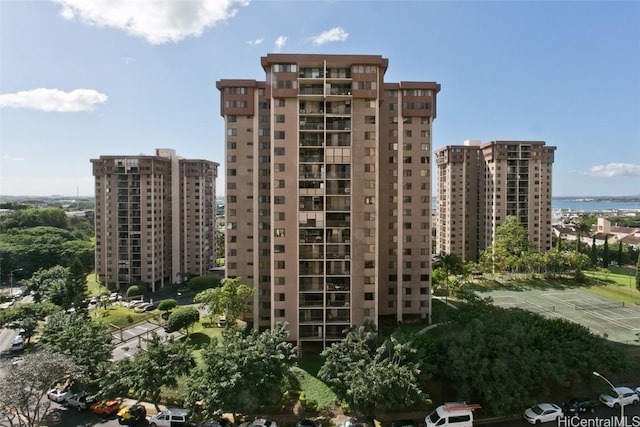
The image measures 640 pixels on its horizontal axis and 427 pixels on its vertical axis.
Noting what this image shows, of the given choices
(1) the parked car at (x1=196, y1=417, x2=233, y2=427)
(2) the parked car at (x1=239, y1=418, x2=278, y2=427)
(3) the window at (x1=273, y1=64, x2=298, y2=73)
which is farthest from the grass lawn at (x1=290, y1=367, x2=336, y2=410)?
(3) the window at (x1=273, y1=64, x2=298, y2=73)

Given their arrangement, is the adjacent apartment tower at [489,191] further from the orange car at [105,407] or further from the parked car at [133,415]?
the orange car at [105,407]

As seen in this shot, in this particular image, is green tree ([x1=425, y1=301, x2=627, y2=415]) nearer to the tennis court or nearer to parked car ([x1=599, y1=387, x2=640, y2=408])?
parked car ([x1=599, y1=387, x2=640, y2=408])

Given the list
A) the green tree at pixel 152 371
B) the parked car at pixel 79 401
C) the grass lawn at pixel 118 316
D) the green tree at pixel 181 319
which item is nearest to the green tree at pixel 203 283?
the grass lawn at pixel 118 316

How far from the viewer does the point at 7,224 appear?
268ft

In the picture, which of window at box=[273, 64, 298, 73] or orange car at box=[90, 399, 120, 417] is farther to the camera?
window at box=[273, 64, 298, 73]

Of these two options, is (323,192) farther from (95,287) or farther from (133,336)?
(95,287)

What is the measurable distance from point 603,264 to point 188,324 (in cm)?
8413

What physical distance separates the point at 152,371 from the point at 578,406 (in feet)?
88.9

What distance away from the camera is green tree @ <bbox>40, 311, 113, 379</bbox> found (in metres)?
22.7

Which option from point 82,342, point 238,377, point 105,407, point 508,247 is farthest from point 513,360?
point 508,247

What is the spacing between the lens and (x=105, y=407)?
848 inches

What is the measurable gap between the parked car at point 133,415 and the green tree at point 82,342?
139 inches

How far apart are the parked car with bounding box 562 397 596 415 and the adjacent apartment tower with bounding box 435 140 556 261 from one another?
157 ft

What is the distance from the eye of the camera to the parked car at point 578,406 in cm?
2136
